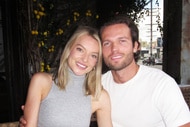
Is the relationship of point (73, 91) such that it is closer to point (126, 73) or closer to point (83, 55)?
point (83, 55)

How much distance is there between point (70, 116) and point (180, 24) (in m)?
2.22

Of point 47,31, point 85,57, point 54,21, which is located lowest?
point 85,57

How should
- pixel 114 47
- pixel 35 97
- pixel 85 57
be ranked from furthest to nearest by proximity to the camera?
1. pixel 114 47
2. pixel 85 57
3. pixel 35 97

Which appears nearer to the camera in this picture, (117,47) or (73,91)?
(73,91)

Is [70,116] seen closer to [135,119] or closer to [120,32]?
[135,119]

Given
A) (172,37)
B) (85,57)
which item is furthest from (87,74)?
(172,37)

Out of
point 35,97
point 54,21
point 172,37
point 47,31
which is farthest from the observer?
point 172,37

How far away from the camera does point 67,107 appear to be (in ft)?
4.89

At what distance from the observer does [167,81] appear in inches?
60.9

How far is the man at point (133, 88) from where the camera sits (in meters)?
1.49

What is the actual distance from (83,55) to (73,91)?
0.22m

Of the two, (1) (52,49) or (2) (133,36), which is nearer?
(2) (133,36)

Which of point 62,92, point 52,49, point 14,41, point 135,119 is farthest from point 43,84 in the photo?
point 14,41

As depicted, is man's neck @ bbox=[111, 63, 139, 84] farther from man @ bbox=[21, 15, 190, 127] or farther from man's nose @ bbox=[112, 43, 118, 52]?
man's nose @ bbox=[112, 43, 118, 52]
